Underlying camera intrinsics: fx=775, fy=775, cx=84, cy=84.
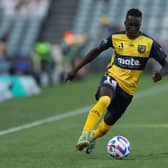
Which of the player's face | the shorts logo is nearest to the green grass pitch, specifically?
the shorts logo

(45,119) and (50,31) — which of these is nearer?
(45,119)

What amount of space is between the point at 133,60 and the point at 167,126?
4.04 m

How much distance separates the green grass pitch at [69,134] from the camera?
31.2ft

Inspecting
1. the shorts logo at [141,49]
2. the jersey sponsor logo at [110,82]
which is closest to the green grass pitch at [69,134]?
the jersey sponsor logo at [110,82]

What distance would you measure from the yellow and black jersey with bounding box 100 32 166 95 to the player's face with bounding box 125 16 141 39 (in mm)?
117

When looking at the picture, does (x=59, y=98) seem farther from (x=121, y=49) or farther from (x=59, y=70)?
(x=121, y=49)

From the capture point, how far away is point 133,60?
34.1 feet

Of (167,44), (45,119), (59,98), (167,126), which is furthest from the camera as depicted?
(167,44)

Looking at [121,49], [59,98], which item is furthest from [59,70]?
[121,49]

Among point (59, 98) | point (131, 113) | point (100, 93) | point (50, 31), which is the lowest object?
point (50, 31)

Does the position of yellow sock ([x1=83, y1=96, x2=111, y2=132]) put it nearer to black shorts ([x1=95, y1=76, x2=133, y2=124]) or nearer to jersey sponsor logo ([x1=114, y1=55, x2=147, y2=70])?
black shorts ([x1=95, y1=76, x2=133, y2=124])

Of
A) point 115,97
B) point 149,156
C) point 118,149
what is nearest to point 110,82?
point 115,97

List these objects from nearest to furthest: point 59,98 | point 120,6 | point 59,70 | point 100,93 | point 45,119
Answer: point 100,93 → point 45,119 → point 59,98 → point 59,70 → point 120,6

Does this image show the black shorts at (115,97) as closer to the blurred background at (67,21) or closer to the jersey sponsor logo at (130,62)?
the jersey sponsor logo at (130,62)
